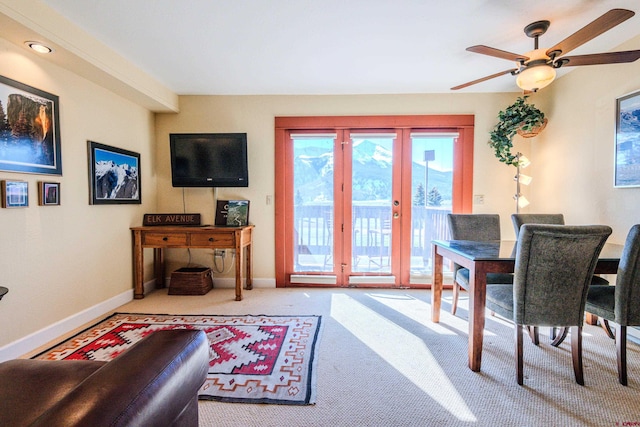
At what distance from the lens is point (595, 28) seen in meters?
1.58

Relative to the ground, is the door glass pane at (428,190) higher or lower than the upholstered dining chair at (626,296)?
higher

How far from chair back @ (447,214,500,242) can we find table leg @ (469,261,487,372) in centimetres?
106

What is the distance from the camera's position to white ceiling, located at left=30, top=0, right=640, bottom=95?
1.93 meters

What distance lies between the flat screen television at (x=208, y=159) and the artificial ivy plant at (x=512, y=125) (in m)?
2.88

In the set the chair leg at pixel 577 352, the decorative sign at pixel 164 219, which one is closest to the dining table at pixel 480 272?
the chair leg at pixel 577 352

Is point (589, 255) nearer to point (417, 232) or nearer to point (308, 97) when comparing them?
point (417, 232)

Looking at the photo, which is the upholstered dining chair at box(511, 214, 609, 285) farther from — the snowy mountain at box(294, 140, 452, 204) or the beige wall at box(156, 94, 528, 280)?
the snowy mountain at box(294, 140, 452, 204)

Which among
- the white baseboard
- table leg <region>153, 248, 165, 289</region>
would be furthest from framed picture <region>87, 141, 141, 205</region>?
the white baseboard

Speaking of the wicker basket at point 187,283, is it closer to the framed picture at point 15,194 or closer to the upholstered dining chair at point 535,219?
the framed picture at point 15,194

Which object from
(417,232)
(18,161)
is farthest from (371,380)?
(18,161)

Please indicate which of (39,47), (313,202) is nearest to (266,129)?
(313,202)

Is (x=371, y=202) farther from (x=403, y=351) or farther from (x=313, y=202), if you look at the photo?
(x=403, y=351)

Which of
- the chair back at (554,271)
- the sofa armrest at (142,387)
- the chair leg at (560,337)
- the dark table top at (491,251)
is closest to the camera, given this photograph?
the sofa armrest at (142,387)

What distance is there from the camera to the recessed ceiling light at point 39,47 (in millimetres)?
1991
